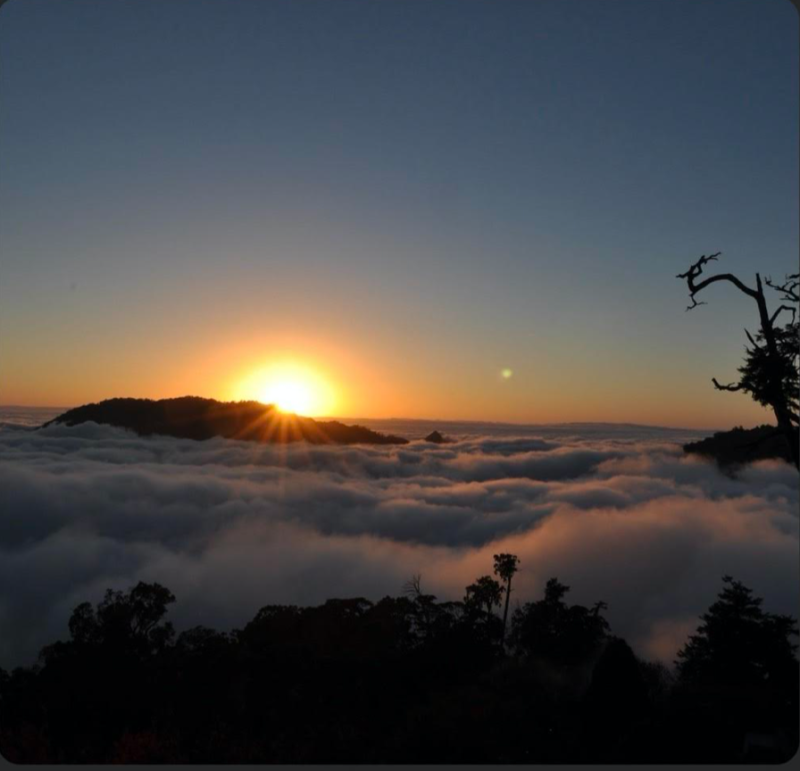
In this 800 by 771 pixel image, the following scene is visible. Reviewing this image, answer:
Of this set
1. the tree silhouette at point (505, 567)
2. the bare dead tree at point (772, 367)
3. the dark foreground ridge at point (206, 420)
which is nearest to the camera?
the bare dead tree at point (772, 367)

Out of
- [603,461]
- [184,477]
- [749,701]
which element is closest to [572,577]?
[603,461]

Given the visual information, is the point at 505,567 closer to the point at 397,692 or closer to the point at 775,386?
the point at 397,692

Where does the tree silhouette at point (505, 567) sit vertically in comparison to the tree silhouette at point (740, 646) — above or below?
below

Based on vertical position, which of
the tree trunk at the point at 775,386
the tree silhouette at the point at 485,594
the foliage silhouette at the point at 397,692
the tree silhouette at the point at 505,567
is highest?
the tree trunk at the point at 775,386

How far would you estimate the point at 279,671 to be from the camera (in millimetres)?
21359

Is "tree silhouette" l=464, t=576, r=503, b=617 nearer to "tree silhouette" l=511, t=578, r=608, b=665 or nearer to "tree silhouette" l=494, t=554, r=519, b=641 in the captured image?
"tree silhouette" l=494, t=554, r=519, b=641

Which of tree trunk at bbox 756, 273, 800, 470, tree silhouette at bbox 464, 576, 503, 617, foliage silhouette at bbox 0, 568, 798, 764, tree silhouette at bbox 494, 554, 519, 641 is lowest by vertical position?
tree silhouette at bbox 464, 576, 503, 617

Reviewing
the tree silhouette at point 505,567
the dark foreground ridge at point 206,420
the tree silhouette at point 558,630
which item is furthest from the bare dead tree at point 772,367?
the dark foreground ridge at point 206,420

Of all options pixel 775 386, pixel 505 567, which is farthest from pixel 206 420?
pixel 775 386

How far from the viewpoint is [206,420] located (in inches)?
7057

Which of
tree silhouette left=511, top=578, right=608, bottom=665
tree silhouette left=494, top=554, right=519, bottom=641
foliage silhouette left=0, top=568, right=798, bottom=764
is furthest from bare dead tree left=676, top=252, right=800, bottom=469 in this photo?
tree silhouette left=494, top=554, right=519, bottom=641

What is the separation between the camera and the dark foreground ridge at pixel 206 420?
6073 inches

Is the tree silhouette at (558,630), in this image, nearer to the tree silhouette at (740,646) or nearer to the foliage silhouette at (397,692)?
the foliage silhouette at (397,692)

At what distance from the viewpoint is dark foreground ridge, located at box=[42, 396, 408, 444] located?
15425 centimetres
